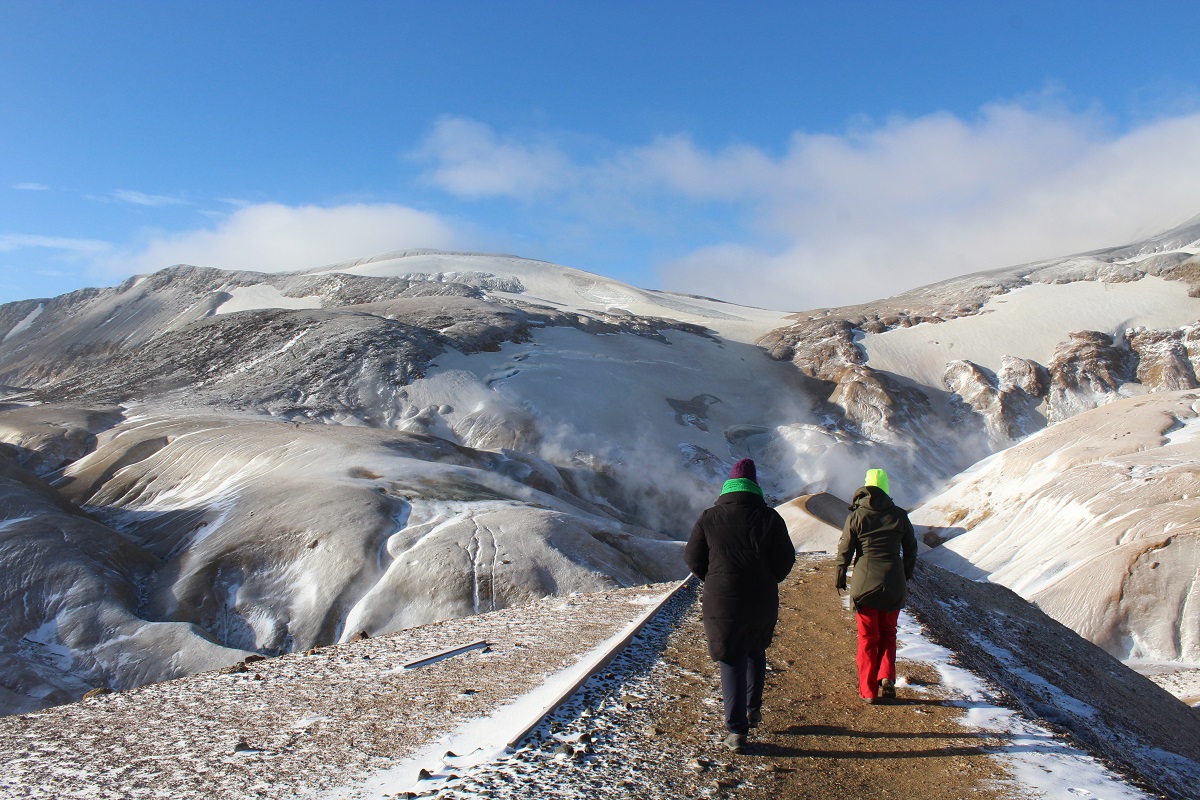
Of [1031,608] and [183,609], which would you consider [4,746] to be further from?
[183,609]

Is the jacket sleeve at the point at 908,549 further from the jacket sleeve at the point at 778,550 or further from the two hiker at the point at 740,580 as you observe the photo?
the jacket sleeve at the point at 778,550

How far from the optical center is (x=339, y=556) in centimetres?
2266

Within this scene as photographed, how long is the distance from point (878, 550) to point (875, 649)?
0.70m

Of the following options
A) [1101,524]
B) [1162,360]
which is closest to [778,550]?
[1101,524]

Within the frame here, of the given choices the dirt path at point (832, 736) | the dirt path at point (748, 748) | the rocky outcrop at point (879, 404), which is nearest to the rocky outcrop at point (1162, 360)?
the rocky outcrop at point (879, 404)

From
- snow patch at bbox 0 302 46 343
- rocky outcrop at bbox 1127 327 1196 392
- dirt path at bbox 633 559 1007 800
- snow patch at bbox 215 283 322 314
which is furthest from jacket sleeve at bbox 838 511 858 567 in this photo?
snow patch at bbox 0 302 46 343

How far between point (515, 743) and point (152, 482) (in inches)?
1156

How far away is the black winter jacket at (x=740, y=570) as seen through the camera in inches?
191

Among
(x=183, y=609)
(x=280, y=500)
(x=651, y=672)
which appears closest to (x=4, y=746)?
(x=651, y=672)

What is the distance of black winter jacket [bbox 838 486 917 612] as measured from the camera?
591 centimetres

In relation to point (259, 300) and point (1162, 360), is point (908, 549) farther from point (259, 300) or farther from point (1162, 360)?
point (259, 300)

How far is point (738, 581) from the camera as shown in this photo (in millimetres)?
4883

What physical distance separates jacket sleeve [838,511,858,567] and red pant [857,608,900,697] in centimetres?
38

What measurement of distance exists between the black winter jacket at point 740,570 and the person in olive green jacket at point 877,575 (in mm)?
1231
